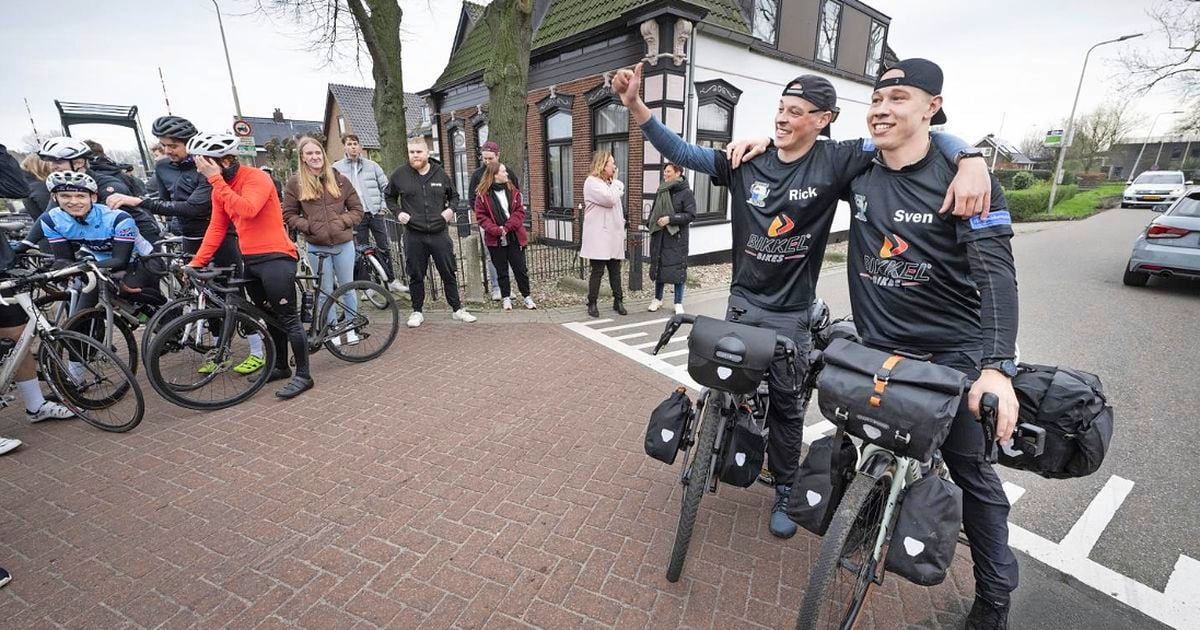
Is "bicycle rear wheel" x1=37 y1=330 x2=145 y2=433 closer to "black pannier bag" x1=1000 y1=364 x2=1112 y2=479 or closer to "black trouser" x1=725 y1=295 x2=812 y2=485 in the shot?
"black trouser" x1=725 y1=295 x2=812 y2=485

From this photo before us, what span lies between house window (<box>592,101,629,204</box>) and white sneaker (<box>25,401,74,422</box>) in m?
8.82

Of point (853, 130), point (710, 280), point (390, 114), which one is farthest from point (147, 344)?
point (853, 130)

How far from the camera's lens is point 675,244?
663cm

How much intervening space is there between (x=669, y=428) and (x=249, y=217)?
3.50 metres

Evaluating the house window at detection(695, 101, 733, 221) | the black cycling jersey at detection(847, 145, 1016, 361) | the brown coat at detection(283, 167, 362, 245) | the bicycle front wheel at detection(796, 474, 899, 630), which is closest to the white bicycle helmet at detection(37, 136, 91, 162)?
the brown coat at detection(283, 167, 362, 245)

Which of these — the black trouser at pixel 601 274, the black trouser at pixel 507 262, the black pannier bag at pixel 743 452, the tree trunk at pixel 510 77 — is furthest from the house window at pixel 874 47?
the black pannier bag at pixel 743 452

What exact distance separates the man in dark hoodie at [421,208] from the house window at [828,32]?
435 inches

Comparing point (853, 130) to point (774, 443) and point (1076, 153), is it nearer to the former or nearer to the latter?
point (774, 443)

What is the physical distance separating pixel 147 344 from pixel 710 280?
8.06 metres

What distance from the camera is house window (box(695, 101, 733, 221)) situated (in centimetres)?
1023

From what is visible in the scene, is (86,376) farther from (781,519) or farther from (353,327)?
(781,519)

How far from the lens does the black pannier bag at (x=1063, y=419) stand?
1.75 m

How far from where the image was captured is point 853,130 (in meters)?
14.1

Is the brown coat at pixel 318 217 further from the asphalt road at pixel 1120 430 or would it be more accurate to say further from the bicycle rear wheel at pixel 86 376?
the asphalt road at pixel 1120 430
